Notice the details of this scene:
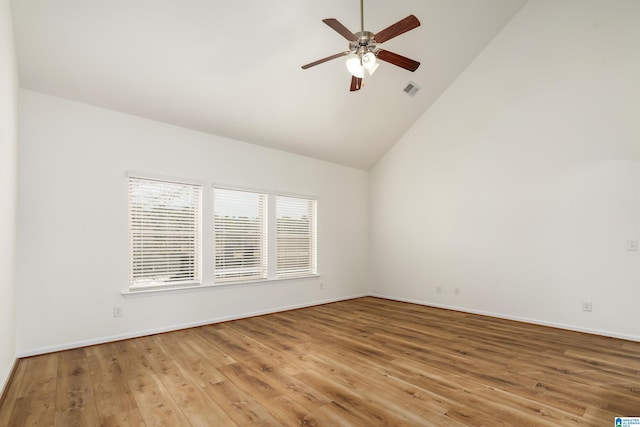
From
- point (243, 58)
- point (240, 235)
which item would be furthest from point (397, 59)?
point (240, 235)

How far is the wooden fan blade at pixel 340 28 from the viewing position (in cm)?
267

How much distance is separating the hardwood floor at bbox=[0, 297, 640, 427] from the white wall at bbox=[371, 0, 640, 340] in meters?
0.73

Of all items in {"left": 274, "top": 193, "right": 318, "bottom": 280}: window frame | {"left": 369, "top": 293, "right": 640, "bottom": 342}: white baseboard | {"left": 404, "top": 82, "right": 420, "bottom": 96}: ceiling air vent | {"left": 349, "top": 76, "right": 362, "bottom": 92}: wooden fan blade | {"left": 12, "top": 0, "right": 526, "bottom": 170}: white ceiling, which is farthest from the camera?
{"left": 274, "top": 193, "right": 318, "bottom": 280}: window frame

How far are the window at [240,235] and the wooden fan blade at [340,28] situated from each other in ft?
9.71

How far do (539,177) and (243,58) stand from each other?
4.39 m

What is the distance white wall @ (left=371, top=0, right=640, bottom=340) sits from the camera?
13.2 feet

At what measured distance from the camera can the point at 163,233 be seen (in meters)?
4.31

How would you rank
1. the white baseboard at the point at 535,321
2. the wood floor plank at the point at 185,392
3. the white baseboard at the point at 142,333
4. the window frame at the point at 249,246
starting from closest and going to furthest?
the wood floor plank at the point at 185,392
the white baseboard at the point at 142,333
the white baseboard at the point at 535,321
the window frame at the point at 249,246

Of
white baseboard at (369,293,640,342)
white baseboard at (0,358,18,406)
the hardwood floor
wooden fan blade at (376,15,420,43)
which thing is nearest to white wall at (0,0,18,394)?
white baseboard at (0,358,18,406)

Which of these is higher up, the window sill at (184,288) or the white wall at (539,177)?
the white wall at (539,177)

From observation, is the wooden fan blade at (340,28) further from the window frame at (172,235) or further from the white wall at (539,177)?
the white wall at (539,177)

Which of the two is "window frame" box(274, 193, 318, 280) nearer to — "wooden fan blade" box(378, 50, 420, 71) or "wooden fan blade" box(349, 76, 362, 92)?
"wooden fan blade" box(349, 76, 362, 92)

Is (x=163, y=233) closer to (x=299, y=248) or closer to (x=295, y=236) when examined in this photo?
(x=295, y=236)

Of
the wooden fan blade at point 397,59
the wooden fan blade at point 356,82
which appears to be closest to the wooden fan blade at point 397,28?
the wooden fan blade at point 397,59
